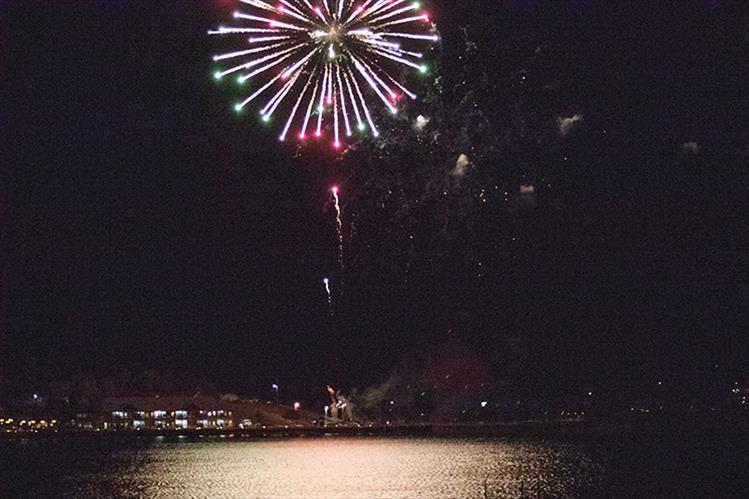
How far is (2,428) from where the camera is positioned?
655 feet

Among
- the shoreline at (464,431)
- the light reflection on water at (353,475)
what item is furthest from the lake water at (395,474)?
the shoreline at (464,431)

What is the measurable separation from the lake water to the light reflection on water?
7cm

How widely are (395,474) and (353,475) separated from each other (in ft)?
9.10

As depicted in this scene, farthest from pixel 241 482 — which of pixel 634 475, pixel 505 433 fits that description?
pixel 505 433

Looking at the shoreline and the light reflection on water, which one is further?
the shoreline

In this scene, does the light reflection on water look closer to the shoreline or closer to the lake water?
the lake water

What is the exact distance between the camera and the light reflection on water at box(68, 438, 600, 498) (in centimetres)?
5825

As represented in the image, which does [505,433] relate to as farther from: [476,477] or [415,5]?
[415,5]

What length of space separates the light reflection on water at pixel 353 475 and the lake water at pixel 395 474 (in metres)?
0.07

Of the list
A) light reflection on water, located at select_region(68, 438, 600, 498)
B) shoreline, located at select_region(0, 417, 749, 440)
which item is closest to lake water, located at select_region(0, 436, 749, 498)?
light reflection on water, located at select_region(68, 438, 600, 498)

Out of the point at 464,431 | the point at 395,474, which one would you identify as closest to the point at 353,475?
the point at 395,474

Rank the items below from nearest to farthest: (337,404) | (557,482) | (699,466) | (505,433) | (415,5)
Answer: (415,5) → (557,482) → (699,466) → (505,433) → (337,404)

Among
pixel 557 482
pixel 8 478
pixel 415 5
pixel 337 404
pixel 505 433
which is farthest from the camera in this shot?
pixel 337 404

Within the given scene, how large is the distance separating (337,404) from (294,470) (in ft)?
384
